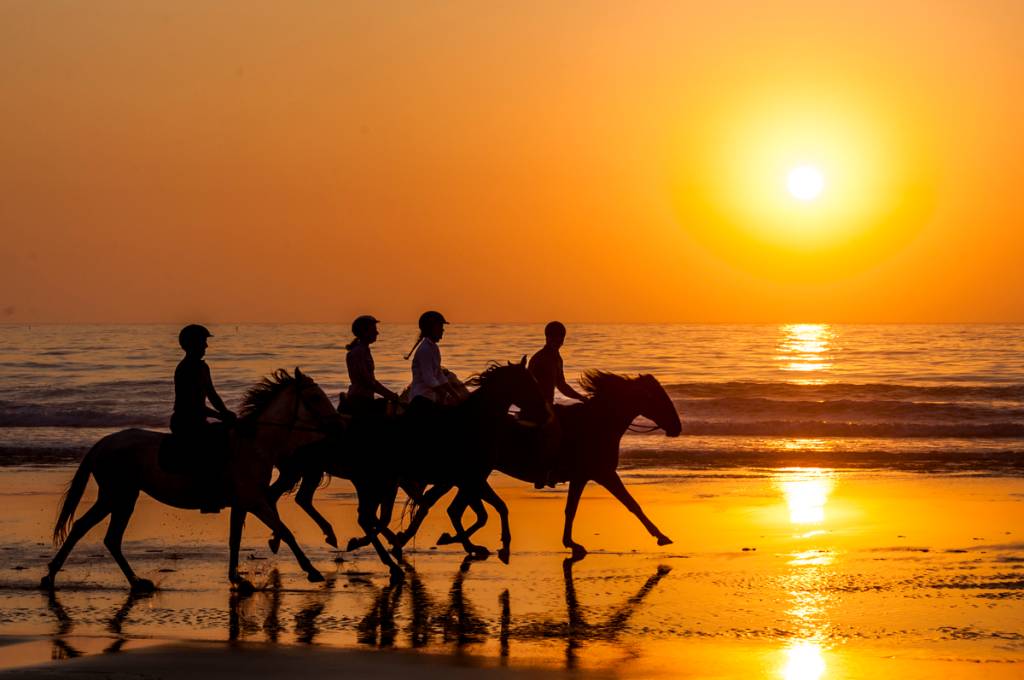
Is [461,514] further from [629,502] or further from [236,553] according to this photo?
[236,553]

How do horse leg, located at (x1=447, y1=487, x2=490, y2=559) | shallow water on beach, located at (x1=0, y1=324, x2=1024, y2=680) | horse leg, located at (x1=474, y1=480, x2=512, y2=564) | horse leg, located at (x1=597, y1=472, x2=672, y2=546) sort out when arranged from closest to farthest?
shallow water on beach, located at (x1=0, y1=324, x2=1024, y2=680), horse leg, located at (x1=474, y1=480, x2=512, y2=564), horse leg, located at (x1=447, y1=487, x2=490, y2=559), horse leg, located at (x1=597, y1=472, x2=672, y2=546)

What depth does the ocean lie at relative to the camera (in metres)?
25.4

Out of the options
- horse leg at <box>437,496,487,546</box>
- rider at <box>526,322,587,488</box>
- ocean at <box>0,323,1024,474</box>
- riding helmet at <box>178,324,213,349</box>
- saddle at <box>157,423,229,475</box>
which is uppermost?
riding helmet at <box>178,324,213,349</box>

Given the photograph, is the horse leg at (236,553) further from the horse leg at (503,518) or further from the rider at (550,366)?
the rider at (550,366)

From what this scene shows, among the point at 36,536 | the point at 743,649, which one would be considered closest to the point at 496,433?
the point at 743,649

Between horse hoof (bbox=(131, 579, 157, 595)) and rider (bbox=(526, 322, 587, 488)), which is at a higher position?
rider (bbox=(526, 322, 587, 488))

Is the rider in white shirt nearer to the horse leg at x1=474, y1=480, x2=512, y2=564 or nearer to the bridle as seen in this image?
the horse leg at x1=474, y1=480, x2=512, y2=564

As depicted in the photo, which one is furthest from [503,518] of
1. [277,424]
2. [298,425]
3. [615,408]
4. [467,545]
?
[277,424]

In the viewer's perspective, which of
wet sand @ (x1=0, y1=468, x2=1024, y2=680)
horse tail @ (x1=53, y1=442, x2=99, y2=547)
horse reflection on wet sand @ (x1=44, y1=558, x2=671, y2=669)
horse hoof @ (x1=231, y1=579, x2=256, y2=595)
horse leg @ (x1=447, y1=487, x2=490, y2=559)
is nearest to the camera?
wet sand @ (x1=0, y1=468, x2=1024, y2=680)

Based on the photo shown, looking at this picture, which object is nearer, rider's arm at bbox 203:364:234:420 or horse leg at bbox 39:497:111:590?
rider's arm at bbox 203:364:234:420

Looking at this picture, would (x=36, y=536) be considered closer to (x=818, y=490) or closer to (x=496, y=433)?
(x=496, y=433)

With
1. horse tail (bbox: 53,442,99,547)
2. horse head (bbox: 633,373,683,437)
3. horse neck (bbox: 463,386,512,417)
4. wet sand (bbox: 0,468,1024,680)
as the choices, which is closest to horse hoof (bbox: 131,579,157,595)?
wet sand (bbox: 0,468,1024,680)

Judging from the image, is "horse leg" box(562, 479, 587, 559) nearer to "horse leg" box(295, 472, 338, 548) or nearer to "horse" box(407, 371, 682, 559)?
"horse" box(407, 371, 682, 559)

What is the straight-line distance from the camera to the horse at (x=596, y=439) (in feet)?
42.2
